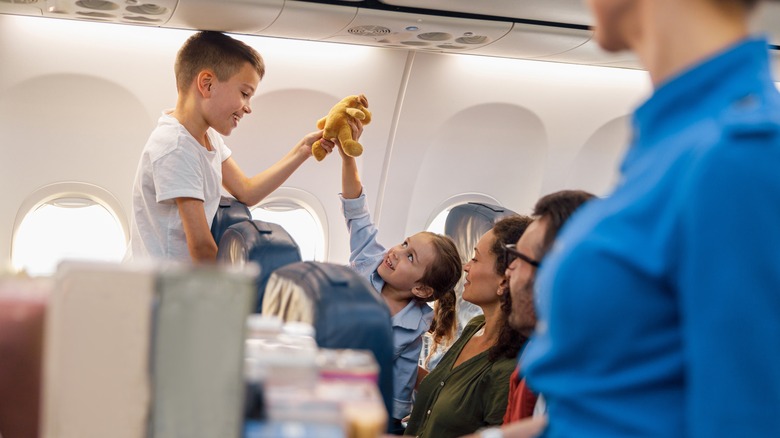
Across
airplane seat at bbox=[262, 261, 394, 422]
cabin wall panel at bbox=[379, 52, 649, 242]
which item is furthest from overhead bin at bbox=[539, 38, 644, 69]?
airplane seat at bbox=[262, 261, 394, 422]

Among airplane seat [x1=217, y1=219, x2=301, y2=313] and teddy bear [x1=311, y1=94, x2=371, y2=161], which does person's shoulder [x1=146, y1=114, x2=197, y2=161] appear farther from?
airplane seat [x1=217, y1=219, x2=301, y2=313]

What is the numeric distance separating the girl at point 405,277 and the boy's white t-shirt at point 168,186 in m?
0.64

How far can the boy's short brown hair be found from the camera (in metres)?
3.56

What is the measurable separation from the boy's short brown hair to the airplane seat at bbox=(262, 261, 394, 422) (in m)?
2.14

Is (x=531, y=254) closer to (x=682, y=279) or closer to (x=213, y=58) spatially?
(x=682, y=279)

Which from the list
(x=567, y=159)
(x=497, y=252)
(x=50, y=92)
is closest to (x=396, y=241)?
(x=567, y=159)

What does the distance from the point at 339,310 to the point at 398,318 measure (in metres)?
2.20

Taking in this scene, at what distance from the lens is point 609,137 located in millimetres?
6328

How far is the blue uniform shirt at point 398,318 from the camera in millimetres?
3525

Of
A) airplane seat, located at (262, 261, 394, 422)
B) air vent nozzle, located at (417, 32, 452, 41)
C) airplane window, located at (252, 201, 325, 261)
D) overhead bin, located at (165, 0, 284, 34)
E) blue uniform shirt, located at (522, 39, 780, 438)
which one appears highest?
air vent nozzle, located at (417, 32, 452, 41)

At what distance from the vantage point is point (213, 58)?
11.7 ft

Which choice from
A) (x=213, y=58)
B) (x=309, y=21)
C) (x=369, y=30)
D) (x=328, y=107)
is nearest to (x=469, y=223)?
(x=328, y=107)

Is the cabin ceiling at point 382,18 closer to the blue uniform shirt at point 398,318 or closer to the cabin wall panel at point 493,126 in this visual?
the cabin wall panel at point 493,126

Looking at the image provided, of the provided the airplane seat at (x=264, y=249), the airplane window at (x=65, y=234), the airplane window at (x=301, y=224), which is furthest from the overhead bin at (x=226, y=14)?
the airplane seat at (x=264, y=249)
